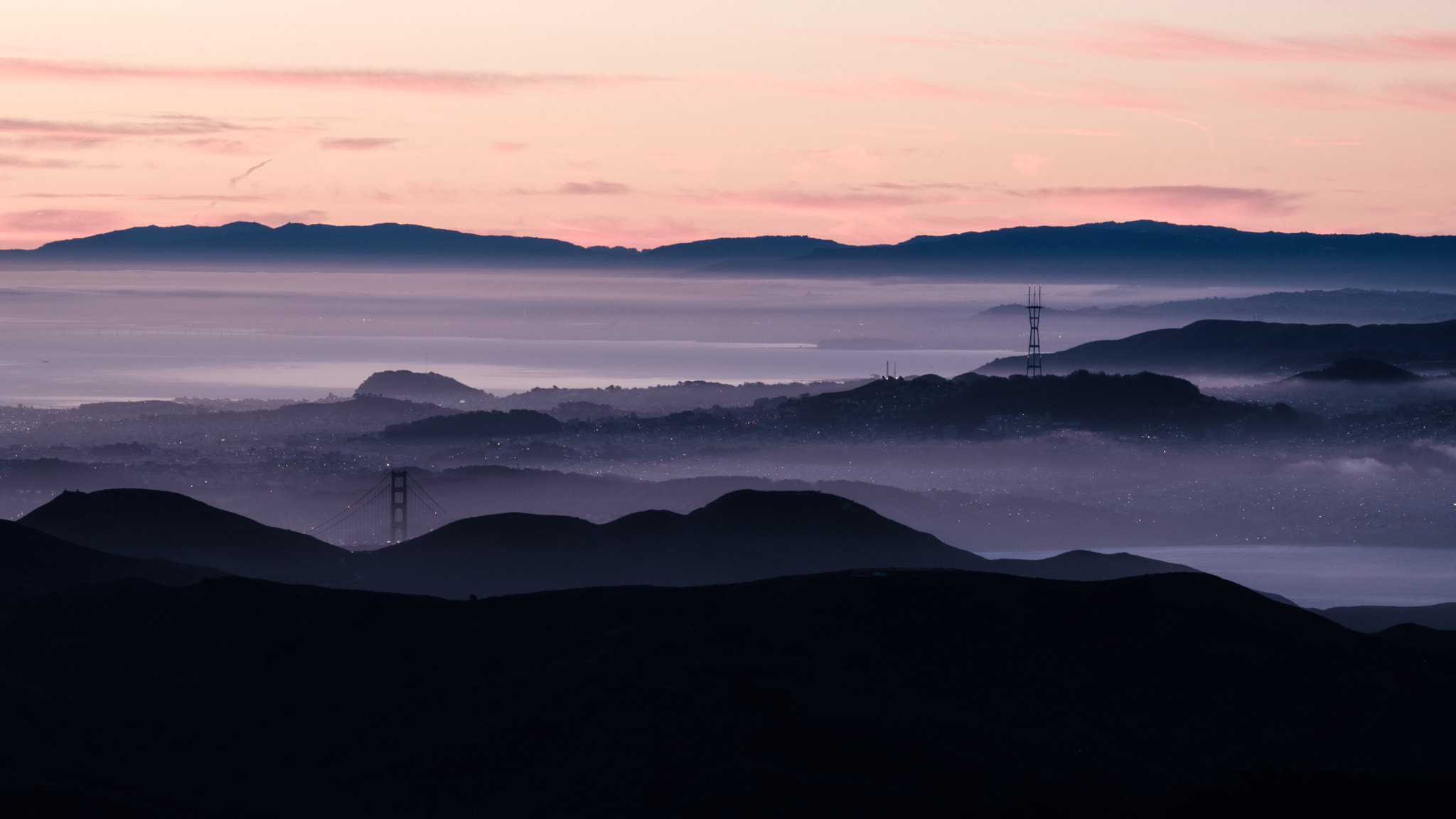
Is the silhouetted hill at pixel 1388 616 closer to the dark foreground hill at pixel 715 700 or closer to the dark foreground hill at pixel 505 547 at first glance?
the dark foreground hill at pixel 505 547

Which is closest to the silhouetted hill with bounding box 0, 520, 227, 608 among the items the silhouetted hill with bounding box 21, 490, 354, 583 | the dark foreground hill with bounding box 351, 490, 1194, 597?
the silhouetted hill with bounding box 21, 490, 354, 583

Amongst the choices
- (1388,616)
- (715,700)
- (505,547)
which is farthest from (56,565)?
(1388,616)

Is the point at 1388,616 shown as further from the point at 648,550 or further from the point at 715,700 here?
the point at 715,700

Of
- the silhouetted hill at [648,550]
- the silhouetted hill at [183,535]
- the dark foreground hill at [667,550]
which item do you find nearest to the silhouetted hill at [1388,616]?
the dark foreground hill at [667,550]

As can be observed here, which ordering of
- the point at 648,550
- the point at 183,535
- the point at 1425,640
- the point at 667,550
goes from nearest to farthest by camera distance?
the point at 1425,640
the point at 183,535
the point at 648,550
the point at 667,550

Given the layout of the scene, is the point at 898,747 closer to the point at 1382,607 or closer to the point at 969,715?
the point at 969,715

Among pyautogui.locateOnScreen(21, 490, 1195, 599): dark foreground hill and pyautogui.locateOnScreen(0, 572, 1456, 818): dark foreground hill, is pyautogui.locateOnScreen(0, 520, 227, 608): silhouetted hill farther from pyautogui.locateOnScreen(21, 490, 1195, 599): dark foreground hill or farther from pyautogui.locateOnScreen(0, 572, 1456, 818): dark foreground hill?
pyautogui.locateOnScreen(21, 490, 1195, 599): dark foreground hill
